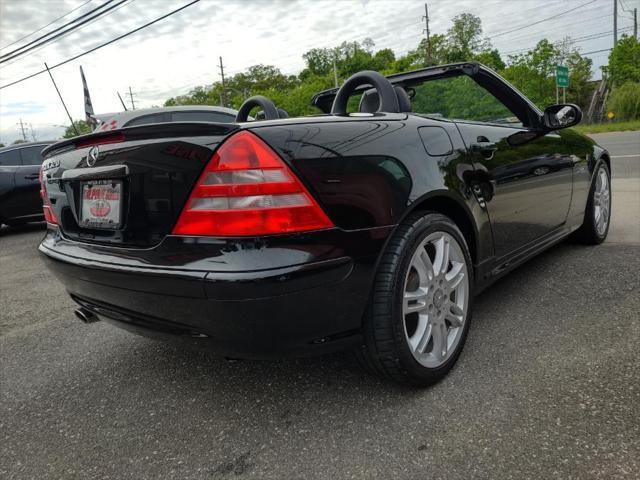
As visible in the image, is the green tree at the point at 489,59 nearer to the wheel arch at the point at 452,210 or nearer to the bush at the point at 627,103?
the bush at the point at 627,103

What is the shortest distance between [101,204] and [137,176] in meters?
0.27

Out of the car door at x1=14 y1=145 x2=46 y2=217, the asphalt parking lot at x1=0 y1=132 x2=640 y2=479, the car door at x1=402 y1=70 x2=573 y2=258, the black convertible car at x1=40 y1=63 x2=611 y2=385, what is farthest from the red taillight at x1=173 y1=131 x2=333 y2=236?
the car door at x1=14 y1=145 x2=46 y2=217

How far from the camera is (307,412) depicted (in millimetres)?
1858

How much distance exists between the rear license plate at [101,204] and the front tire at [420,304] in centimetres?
99

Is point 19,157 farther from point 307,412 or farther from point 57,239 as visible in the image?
point 307,412

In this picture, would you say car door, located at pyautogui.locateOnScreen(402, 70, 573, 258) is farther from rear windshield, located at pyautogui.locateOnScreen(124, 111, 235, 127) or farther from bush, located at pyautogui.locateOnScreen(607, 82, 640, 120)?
bush, located at pyautogui.locateOnScreen(607, 82, 640, 120)

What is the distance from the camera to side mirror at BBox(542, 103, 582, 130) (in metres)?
2.97

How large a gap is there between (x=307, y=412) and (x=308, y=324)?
482 millimetres

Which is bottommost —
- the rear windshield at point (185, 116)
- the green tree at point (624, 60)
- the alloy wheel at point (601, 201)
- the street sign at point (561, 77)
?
the alloy wheel at point (601, 201)

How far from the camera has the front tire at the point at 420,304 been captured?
5.69ft

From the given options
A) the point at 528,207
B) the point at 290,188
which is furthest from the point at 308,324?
the point at 528,207

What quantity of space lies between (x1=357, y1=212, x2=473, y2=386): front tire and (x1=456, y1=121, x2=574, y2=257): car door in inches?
16.3


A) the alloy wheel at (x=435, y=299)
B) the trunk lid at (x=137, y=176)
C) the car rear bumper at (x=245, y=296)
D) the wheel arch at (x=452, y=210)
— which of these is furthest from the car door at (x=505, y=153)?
the trunk lid at (x=137, y=176)

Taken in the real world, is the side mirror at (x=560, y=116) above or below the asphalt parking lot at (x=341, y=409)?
above
